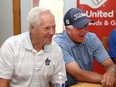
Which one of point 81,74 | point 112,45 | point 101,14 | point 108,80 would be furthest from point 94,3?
point 108,80

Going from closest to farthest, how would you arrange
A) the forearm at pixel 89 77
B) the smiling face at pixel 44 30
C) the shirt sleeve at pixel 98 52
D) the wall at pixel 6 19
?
the smiling face at pixel 44 30, the forearm at pixel 89 77, the shirt sleeve at pixel 98 52, the wall at pixel 6 19

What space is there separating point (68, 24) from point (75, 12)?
0.41 feet

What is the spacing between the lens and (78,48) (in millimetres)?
2297

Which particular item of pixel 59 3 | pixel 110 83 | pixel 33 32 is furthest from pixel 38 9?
pixel 59 3

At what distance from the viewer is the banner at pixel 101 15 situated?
3.30 metres

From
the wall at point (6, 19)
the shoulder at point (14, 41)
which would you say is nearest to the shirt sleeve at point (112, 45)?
the shoulder at point (14, 41)

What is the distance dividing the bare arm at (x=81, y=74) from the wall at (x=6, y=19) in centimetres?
240

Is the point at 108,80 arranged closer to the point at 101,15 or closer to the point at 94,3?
the point at 101,15

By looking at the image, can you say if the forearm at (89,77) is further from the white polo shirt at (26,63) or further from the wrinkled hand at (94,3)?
the wrinkled hand at (94,3)

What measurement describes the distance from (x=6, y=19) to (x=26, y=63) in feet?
8.45

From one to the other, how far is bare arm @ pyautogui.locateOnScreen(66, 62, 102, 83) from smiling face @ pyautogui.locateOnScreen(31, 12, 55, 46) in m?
0.33

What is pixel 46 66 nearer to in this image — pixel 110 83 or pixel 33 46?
pixel 33 46

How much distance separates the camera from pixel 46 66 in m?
1.95

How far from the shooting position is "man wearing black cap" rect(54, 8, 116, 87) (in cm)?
212
